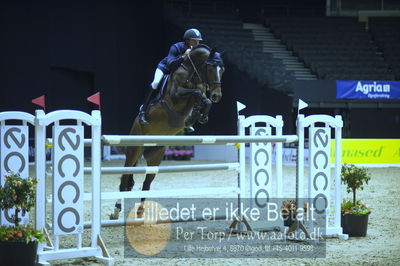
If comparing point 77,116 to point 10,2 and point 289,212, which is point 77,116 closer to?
point 289,212

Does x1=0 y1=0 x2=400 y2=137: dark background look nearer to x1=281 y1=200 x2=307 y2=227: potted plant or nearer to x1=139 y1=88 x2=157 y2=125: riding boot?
x1=139 y1=88 x2=157 y2=125: riding boot

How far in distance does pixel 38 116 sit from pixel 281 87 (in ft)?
47.1

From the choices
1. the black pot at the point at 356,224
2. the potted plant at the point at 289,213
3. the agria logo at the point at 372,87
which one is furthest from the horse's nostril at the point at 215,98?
the agria logo at the point at 372,87

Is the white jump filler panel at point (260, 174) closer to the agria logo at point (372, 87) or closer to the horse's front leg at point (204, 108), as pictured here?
the horse's front leg at point (204, 108)

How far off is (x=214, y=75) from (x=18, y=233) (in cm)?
261

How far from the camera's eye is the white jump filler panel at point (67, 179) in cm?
424

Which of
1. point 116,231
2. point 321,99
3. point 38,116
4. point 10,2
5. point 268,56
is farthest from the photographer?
point 268,56

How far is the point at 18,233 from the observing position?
3.92m

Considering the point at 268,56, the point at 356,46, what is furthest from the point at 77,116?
the point at 356,46

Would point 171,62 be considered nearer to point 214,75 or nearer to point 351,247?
point 214,75

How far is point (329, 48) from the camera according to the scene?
798 inches

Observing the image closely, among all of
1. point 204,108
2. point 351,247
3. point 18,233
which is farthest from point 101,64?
point 18,233

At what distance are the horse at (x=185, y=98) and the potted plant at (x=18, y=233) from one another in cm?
A: 214

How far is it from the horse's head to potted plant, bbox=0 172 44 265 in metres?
2.17
